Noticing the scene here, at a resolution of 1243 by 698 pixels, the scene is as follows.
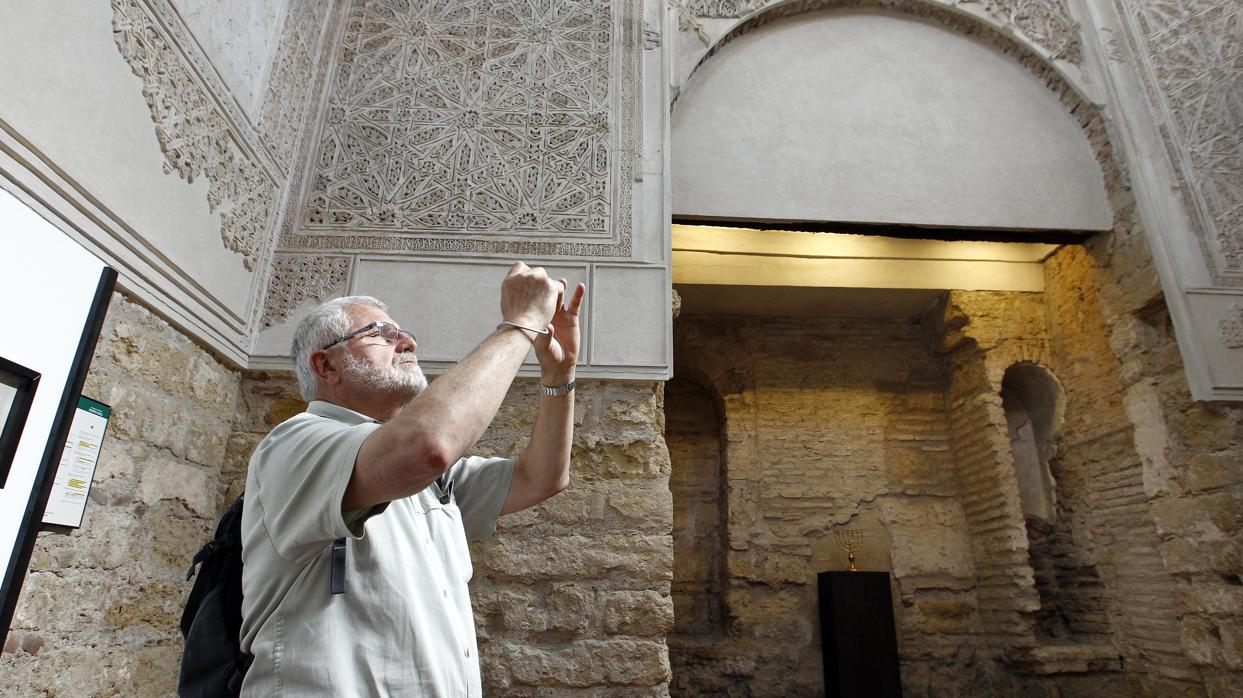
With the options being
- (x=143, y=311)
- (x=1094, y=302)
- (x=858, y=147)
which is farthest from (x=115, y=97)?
(x=1094, y=302)

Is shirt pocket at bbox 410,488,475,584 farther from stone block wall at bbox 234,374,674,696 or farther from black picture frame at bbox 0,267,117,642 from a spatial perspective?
stone block wall at bbox 234,374,674,696

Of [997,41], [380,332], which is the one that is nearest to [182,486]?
[380,332]

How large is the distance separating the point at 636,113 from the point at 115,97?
2.19 metres

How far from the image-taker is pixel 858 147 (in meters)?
3.94

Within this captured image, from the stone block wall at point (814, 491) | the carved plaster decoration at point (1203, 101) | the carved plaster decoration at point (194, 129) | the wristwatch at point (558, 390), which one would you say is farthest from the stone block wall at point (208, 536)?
the carved plaster decoration at point (1203, 101)

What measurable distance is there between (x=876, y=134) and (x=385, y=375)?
11.3 feet

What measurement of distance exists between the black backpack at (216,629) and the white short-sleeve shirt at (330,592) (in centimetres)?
4

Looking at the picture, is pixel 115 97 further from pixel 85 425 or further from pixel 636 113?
pixel 636 113

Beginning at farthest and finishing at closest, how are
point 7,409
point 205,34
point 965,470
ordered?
point 965,470
point 205,34
point 7,409

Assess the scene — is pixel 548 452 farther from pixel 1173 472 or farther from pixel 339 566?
pixel 1173 472

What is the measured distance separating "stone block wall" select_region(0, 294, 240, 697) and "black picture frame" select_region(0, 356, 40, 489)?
0.85ft

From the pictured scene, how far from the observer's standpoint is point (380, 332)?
1432 mm

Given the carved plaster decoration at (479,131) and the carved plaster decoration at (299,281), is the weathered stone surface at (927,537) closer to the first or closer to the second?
the carved plaster decoration at (479,131)

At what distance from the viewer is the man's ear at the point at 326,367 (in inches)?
54.9
